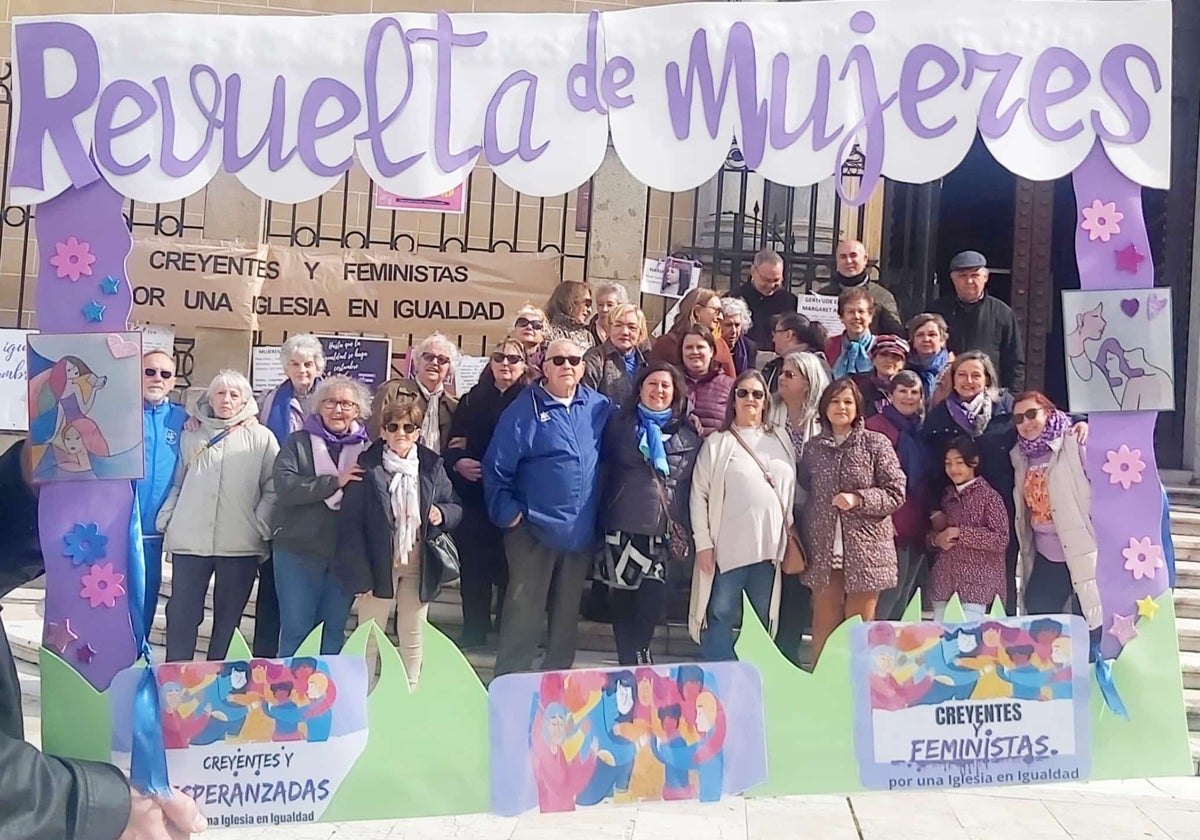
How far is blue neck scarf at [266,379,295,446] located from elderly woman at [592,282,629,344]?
5.30ft

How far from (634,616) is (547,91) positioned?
8.29 ft

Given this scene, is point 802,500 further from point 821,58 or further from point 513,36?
point 513,36

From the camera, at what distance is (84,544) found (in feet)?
12.2

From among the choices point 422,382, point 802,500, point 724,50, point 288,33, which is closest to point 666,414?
point 802,500

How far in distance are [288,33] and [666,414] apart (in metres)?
2.23

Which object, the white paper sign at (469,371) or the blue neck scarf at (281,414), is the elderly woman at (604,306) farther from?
the white paper sign at (469,371)

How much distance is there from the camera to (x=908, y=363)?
579cm

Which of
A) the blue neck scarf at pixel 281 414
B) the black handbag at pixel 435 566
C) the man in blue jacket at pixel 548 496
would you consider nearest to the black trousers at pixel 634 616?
the man in blue jacket at pixel 548 496

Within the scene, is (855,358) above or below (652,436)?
above

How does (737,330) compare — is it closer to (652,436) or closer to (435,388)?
(652,436)

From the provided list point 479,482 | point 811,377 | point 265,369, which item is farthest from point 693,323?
point 265,369

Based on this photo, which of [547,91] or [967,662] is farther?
[967,662]

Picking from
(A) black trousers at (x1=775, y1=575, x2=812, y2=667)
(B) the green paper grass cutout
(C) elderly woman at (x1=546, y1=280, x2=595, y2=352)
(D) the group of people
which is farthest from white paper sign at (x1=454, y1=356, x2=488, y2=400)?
(B) the green paper grass cutout

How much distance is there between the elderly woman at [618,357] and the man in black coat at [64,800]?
3.99 metres
